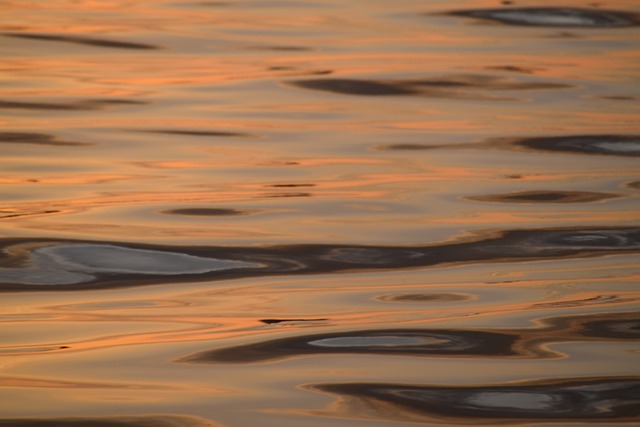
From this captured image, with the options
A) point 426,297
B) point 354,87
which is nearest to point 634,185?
point 426,297

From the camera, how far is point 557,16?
376 centimetres

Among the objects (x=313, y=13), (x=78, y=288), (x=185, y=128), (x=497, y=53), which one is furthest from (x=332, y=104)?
(x=78, y=288)

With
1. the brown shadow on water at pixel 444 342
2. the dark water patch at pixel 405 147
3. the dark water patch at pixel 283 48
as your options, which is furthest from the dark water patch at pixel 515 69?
the brown shadow on water at pixel 444 342

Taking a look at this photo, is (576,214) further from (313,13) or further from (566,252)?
(313,13)

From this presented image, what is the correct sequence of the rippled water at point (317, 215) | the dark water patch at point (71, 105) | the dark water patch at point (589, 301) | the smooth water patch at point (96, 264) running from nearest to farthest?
the rippled water at point (317, 215), the dark water patch at point (589, 301), the smooth water patch at point (96, 264), the dark water patch at point (71, 105)

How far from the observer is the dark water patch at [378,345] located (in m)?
1.54

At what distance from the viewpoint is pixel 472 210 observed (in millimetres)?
2211

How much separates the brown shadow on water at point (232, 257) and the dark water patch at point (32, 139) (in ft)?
1.97

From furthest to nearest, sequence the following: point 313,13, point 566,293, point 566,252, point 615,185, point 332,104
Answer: point 313,13, point 332,104, point 615,185, point 566,252, point 566,293

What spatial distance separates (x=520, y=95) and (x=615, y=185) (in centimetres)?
69

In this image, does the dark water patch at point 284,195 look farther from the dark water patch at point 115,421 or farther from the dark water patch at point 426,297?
the dark water patch at point 115,421

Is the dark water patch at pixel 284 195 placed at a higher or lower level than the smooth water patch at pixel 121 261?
higher

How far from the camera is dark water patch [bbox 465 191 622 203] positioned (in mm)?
2264

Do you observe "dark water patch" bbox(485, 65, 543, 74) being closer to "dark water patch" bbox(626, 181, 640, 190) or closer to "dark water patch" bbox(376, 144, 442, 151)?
"dark water patch" bbox(376, 144, 442, 151)
